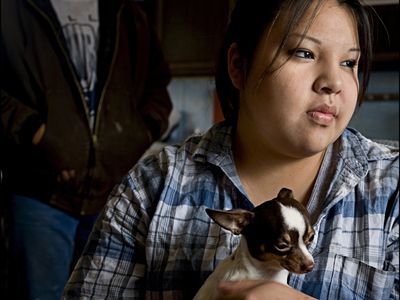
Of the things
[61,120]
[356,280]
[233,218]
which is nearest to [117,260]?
[233,218]

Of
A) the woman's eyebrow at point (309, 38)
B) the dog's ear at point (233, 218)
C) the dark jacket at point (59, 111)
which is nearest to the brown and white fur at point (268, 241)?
the dog's ear at point (233, 218)

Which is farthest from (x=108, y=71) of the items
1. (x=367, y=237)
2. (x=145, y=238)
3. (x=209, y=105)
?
(x=367, y=237)

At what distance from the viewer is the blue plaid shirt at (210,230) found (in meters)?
0.90

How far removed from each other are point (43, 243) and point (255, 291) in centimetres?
122

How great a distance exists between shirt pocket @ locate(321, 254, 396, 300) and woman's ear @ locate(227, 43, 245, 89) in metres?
0.32

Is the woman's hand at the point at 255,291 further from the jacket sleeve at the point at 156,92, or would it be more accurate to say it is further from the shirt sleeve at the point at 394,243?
the jacket sleeve at the point at 156,92

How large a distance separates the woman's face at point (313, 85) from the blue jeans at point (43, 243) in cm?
112

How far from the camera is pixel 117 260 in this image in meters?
0.96

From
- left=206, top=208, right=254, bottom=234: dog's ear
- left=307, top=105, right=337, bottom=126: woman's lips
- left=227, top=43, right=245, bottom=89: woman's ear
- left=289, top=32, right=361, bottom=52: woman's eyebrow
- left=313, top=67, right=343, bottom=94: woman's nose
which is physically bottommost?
left=206, top=208, right=254, bottom=234: dog's ear

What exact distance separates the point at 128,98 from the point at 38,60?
0.29 meters

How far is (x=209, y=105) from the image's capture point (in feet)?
8.85

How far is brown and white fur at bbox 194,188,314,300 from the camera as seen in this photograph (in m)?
0.76

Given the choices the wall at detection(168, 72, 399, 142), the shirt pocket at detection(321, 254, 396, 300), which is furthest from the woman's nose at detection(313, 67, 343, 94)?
the wall at detection(168, 72, 399, 142)

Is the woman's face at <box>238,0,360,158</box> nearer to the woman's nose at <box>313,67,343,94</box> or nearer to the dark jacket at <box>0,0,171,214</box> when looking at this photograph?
the woman's nose at <box>313,67,343,94</box>
